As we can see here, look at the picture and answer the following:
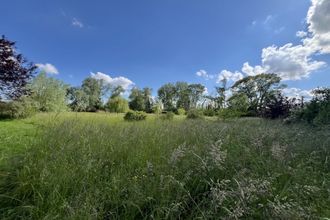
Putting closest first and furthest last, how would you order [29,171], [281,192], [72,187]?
[281,192]
[72,187]
[29,171]

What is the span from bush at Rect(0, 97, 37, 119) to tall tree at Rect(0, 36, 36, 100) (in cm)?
43

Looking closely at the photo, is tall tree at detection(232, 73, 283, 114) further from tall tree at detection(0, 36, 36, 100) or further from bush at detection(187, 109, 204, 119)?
tall tree at detection(0, 36, 36, 100)

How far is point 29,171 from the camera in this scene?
211cm

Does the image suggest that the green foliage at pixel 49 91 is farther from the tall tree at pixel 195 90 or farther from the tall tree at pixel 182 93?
the tall tree at pixel 195 90

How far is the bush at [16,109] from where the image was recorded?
444 inches

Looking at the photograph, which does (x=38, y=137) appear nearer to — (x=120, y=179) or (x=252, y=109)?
(x=120, y=179)

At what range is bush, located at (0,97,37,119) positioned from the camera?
11281mm

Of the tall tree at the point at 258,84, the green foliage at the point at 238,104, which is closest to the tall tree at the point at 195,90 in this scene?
the tall tree at the point at 258,84

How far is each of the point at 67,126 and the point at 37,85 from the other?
16.0 m


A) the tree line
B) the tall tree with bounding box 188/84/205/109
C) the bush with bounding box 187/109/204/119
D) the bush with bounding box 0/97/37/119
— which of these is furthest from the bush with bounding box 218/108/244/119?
the tall tree with bounding box 188/84/205/109

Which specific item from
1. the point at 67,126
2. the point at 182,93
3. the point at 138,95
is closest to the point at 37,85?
the point at 67,126

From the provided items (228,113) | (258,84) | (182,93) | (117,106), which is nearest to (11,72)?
(117,106)

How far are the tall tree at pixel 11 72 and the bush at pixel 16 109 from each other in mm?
429

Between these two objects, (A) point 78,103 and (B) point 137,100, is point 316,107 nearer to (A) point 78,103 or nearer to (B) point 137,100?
(A) point 78,103
